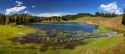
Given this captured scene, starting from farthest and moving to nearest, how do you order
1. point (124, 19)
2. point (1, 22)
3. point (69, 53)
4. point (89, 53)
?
point (1, 22) < point (124, 19) < point (69, 53) < point (89, 53)

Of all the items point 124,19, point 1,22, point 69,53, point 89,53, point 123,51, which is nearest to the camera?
point 123,51

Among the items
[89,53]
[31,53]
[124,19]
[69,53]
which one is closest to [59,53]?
[69,53]

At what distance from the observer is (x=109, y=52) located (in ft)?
120

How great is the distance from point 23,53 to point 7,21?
149337 millimetres

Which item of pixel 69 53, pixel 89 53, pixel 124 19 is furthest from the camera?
pixel 124 19

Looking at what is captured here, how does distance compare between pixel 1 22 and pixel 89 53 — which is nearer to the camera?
pixel 89 53

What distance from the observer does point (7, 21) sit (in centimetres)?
18912

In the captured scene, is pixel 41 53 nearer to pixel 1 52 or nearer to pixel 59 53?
pixel 59 53

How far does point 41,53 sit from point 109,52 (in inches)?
611

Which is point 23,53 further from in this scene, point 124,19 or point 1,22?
point 1,22

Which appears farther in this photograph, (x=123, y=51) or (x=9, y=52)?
(x=9, y=52)

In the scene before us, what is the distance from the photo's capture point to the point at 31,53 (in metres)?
45.4

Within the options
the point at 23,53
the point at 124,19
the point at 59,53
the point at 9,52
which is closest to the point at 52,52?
the point at 59,53

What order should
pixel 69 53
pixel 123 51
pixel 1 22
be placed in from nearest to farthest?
pixel 123 51, pixel 69 53, pixel 1 22
